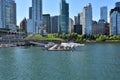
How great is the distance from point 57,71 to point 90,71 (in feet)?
18.2

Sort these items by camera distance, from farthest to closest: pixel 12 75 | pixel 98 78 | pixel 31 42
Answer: pixel 31 42 → pixel 12 75 → pixel 98 78

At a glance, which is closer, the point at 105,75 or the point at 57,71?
the point at 105,75

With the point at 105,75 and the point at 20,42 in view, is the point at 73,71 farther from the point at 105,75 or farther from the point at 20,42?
the point at 20,42

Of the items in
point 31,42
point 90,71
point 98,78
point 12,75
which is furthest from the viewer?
point 31,42

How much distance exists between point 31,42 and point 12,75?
120637 millimetres

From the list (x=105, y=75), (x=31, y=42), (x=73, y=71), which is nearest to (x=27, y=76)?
(x=73, y=71)

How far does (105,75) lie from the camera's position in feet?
148

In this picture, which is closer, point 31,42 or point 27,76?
point 27,76

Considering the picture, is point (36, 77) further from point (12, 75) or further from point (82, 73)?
point (82, 73)

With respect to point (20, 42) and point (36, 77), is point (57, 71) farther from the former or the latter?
point (20, 42)

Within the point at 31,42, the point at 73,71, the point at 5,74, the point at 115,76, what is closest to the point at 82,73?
the point at 73,71

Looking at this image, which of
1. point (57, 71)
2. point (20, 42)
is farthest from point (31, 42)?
point (57, 71)

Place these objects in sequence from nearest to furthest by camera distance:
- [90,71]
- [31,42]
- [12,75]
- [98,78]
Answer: [98,78] < [12,75] < [90,71] < [31,42]

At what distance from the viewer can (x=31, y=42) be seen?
166000 mm
